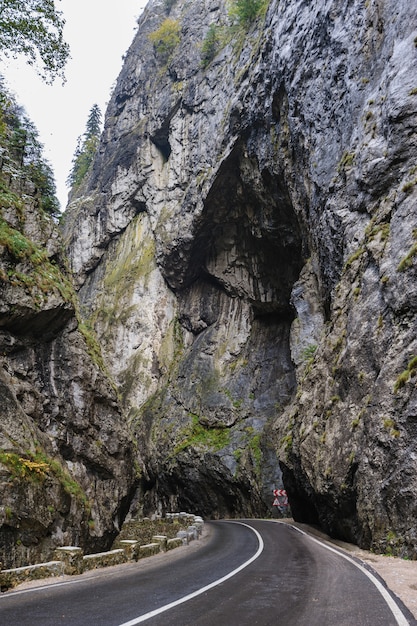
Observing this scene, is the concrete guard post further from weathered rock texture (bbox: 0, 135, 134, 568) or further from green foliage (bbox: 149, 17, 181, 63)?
green foliage (bbox: 149, 17, 181, 63)

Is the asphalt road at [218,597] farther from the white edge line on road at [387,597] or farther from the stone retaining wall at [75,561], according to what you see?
the stone retaining wall at [75,561]

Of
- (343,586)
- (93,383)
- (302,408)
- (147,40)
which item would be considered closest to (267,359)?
(302,408)

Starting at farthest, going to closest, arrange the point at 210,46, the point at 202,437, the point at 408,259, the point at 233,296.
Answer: the point at 210,46, the point at 233,296, the point at 202,437, the point at 408,259

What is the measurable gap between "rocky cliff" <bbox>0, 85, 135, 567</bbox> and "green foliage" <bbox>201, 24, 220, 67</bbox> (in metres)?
30.6

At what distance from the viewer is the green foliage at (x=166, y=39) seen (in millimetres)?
50031

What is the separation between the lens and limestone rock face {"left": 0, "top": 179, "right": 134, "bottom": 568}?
38.6 ft

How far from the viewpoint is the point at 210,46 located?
42906 millimetres

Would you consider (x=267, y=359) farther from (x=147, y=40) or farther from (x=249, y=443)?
(x=147, y=40)

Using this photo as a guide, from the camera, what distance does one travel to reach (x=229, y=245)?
3844cm

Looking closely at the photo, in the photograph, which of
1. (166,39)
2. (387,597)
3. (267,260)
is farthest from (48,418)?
(166,39)

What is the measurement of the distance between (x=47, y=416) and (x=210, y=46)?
4161 cm

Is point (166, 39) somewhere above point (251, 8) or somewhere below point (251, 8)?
above

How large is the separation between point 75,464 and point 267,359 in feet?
78.6

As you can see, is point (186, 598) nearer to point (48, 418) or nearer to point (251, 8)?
point (48, 418)
